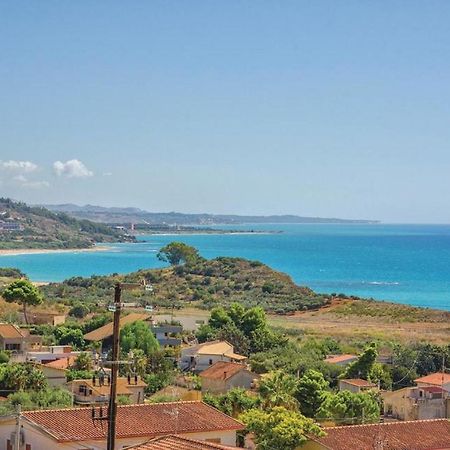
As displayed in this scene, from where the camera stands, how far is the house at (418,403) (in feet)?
106

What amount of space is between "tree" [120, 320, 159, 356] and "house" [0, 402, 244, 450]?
1863cm

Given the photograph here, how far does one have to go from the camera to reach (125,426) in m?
23.6

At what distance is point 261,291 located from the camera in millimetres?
96812

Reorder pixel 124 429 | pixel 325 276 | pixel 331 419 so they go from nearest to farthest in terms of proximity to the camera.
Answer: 1. pixel 124 429
2. pixel 331 419
3. pixel 325 276

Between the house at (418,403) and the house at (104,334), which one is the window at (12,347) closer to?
the house at (104,334)

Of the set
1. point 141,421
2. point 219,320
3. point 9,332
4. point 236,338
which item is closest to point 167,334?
point 236,338

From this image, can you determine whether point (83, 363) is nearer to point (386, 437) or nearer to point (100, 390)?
point (100, 390)

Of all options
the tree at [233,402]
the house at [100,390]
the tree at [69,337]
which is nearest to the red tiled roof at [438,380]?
the tree at [233,402]

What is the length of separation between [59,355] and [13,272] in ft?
245

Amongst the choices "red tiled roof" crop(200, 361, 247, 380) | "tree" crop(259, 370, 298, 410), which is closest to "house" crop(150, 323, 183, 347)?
"red tiled roof" crop(200, 361, 247, 380)

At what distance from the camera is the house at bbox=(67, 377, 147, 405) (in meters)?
29.9

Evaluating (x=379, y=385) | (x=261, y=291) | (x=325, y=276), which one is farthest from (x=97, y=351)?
(x=325, y=276)

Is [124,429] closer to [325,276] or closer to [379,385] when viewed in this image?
[379,385]

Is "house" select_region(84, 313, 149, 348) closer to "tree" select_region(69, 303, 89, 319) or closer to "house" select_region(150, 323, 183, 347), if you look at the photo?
"house" select_region(150, 323, 183, 347)
